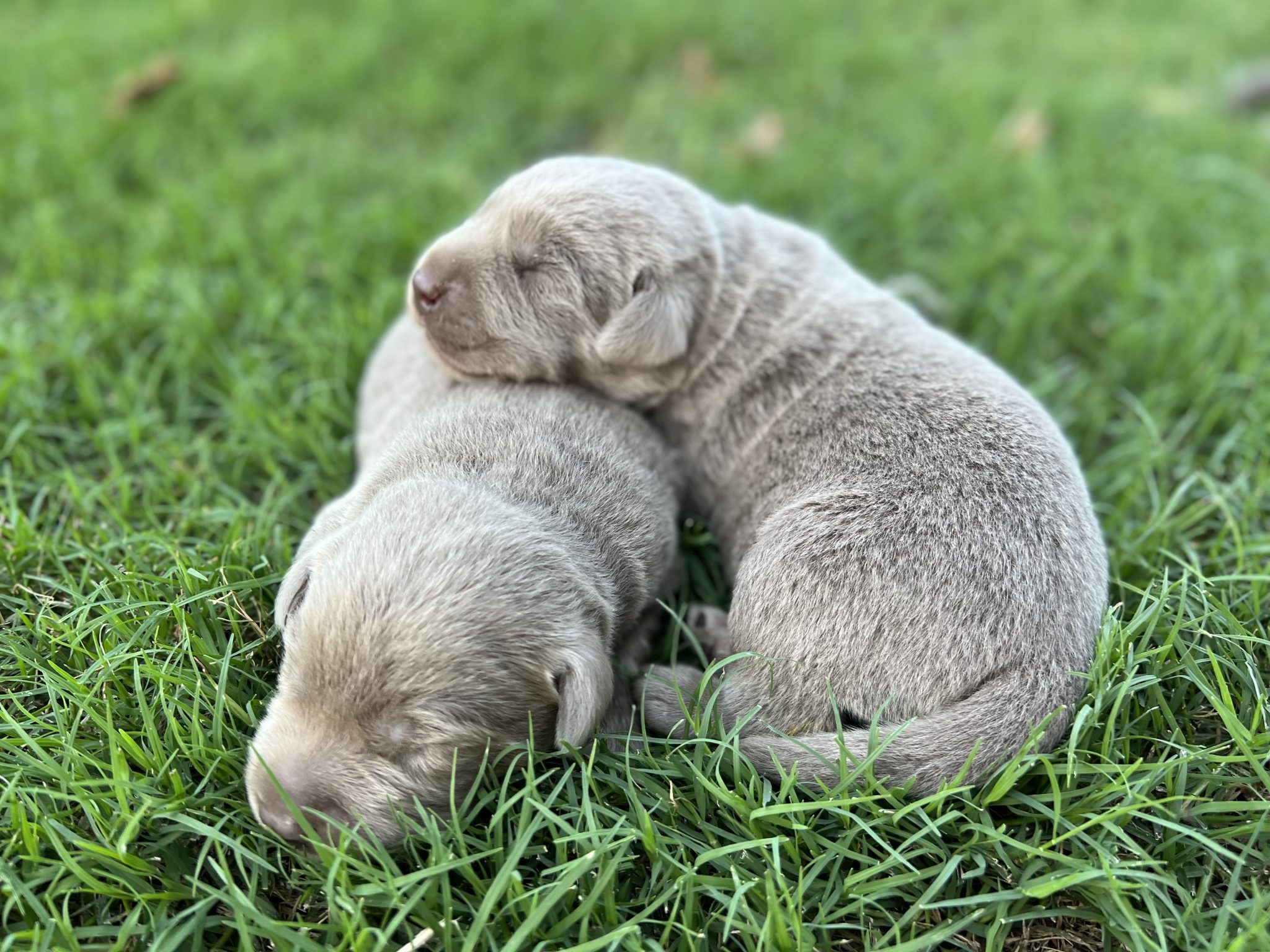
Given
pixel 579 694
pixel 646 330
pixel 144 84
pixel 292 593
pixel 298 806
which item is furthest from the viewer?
pixel 144 84

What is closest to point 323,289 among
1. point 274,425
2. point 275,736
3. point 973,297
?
point 274,425

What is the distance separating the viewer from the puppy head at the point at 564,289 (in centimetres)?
393

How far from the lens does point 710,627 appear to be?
12.4 ft

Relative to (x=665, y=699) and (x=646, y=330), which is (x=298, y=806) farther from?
(x=646, y=330)

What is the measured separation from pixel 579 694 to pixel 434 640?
451mm

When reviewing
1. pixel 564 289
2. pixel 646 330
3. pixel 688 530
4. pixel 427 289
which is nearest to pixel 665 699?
pixel 688 530

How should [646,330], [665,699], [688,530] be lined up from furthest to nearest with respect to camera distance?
1. [688,530]
2. [646,330]
3. [665,699]

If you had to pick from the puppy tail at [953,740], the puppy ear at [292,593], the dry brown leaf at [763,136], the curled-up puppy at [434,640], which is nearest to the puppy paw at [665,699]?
the curled-up puppy at [434,640]

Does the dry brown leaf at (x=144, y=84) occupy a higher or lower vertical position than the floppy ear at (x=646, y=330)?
higher

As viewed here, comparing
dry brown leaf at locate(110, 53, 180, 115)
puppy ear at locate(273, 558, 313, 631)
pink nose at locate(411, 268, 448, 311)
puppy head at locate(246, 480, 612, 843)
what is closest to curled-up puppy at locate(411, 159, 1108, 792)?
pink nose at locate(411, 268, 448, 311)

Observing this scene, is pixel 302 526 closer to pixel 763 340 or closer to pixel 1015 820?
pixel 763 340

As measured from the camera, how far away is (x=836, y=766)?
9.70 ft

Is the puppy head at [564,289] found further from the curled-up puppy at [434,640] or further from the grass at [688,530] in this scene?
the grass at [688,530]

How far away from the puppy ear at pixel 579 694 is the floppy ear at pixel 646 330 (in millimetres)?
1404
